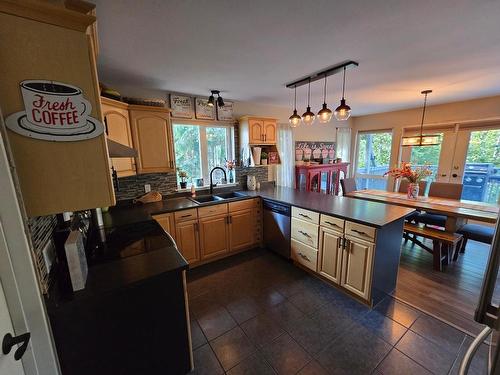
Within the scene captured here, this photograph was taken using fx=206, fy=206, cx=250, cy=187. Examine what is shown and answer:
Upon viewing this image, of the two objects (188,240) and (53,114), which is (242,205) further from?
(53,114)

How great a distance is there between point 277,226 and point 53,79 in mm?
2610

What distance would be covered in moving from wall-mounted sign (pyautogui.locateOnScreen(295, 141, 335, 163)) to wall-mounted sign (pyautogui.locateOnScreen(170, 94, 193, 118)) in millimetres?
2448

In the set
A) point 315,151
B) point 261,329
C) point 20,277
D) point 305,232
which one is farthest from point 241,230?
point 315,151

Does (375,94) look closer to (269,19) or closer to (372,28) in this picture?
(372,28)

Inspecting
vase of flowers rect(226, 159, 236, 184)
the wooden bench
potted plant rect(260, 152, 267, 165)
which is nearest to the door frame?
vase of flowers rect(226, 159, 236, 184)

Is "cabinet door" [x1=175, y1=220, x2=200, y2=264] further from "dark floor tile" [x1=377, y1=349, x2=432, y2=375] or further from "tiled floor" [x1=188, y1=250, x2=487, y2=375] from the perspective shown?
"dark floor tile" [x1=377, y1=349, x2=432, y2=375]

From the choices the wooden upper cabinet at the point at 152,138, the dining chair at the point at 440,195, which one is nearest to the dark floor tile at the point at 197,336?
the wooden upper cabinet at the point at 152,138

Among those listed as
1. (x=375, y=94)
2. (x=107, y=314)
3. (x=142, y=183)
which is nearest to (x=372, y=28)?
(x=375, y=94)

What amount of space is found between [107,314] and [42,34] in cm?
125

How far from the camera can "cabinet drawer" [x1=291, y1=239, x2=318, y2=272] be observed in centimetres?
244

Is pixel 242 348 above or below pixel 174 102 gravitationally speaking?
below

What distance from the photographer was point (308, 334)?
1.74 metres

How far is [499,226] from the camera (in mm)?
586

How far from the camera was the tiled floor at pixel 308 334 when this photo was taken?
149cm
